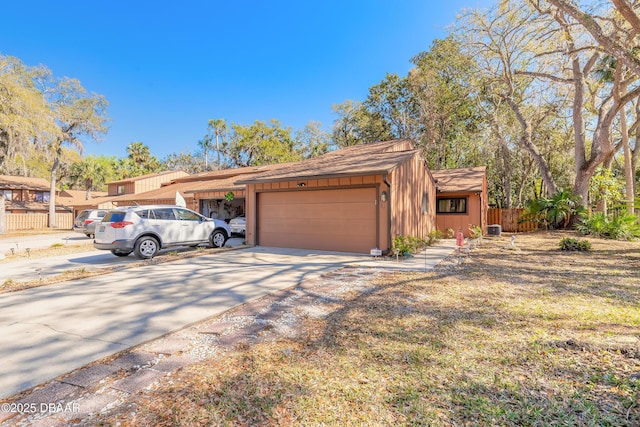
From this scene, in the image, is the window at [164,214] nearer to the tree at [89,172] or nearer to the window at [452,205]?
the window at [452,205]

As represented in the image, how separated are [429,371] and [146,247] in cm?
874

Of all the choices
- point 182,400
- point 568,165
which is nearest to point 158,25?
point 182,400

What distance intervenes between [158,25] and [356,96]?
15.9m

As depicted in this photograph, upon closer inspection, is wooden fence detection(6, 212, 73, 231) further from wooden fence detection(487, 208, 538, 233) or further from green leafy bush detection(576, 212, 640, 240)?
green leafy bush detection(576, 212, 640, 240)

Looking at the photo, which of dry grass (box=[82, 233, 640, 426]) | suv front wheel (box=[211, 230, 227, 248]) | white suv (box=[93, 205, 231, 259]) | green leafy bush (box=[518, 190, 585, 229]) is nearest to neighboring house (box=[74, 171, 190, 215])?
suv front wheel (box=[211, 230, 227, 248])

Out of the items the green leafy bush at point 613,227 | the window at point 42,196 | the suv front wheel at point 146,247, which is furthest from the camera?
the window at point 42,196

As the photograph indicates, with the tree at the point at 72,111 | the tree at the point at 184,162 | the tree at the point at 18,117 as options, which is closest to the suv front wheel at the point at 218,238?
the tree at the point at 18,117

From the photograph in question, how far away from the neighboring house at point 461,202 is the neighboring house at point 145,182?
21364 millimetres

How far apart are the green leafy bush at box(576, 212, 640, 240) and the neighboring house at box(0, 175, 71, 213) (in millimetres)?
39429

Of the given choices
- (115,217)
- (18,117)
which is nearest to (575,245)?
(115,217)

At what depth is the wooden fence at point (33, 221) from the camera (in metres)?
23.3

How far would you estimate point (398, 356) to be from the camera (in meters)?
2.93

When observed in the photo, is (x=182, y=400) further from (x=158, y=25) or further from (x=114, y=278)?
(x=158, y=25)

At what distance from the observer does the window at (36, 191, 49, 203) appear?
30.3 metres
